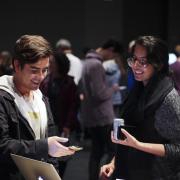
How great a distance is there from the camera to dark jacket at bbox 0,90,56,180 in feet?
8.49

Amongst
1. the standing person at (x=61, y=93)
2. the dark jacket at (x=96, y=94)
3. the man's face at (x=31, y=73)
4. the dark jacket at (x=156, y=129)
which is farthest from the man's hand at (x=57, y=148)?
the dark jacket at (x=96, y=94)

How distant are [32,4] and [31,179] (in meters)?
9.32

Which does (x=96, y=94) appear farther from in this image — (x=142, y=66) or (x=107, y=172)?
(x=142, y=66)

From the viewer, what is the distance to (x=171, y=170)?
3.07m

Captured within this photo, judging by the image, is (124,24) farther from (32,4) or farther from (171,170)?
(171,170)

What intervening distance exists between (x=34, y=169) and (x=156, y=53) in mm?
1049

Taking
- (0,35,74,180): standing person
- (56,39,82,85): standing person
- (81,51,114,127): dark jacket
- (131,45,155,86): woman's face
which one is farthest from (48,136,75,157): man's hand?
(56,39,82,85): standing person

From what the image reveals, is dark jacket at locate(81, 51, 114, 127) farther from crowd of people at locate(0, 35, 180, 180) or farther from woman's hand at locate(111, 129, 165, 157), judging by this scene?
woman's hand at locate(111, 129, 165, 157)

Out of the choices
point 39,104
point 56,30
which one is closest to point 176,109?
point 39,104

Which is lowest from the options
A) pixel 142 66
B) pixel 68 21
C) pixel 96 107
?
pixel 96 107

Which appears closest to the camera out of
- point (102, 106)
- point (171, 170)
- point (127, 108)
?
point (171, 170)

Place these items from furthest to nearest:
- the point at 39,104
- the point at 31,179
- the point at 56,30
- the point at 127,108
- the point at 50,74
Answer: the point at 56,30
the point at 50,74
the point at 127,108
the point at 39,104
the point at 31,179

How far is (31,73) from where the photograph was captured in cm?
268

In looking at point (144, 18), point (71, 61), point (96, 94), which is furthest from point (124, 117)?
point (144, 18)
